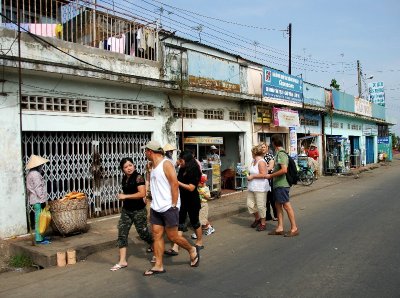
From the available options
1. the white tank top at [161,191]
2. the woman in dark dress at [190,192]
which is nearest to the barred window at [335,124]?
the woman in dark dress at [190,192]

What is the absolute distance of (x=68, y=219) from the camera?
23.9 ft

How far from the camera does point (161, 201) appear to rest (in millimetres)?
5070

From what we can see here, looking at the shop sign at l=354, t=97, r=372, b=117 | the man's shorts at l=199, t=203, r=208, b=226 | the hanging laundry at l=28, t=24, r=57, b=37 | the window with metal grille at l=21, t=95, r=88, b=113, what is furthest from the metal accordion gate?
the shop sign at l=354, t=97, r=372, b=117

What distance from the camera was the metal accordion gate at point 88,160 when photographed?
832 cm

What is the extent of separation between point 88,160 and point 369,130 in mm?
27609

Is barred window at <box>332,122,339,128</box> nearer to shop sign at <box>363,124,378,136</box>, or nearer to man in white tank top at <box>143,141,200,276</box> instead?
shop sign at <box>363,124,378,136</box>

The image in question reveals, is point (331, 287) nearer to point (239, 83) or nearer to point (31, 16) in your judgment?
point (31, 16)

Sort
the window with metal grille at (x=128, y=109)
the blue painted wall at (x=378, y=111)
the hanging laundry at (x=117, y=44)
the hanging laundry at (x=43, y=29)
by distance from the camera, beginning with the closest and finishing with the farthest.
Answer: the hanging laundry at (x=43, y=29)
the window with metal grille at (x=128, y=109)
the hanging laundry at (x=117, y=44)
the blue painted wall at (x=378, y=111)

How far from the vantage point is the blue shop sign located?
16031 millimetres

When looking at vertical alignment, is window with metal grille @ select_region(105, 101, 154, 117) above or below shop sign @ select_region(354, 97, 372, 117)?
below

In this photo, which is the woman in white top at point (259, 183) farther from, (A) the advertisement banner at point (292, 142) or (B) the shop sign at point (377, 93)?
(B) the shop sign at point (377, 93)

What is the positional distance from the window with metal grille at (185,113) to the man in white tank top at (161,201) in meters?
6.43

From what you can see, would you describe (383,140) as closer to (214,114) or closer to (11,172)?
(214,114)

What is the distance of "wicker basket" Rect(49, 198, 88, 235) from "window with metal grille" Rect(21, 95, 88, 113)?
209 centimetres
